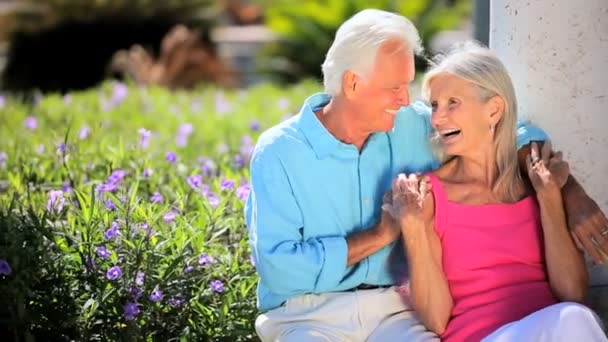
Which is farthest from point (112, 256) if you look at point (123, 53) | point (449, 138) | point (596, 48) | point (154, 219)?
point (123, 53)

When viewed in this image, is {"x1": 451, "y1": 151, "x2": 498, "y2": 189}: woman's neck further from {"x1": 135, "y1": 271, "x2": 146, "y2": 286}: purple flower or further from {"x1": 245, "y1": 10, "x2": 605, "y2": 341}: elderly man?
{"x1": 135, "y1": 271, "x2": 146, "y2": 286}: purple flower

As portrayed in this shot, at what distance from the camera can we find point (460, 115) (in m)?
4.07

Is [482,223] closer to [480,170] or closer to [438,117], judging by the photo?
[480,170]

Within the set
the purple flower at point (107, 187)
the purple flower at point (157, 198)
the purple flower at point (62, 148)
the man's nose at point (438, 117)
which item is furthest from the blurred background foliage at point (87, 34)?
the man's nose at point (438, 117)

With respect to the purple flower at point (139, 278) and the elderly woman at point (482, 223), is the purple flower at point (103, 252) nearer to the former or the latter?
the purple flower at point (139, 278)

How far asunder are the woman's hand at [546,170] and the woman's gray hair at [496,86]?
0.19ft

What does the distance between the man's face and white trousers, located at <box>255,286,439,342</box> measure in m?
0.53

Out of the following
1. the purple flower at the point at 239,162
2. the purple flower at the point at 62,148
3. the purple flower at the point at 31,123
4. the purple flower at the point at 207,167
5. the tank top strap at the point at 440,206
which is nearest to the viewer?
the tank top strap at the point at 440,206

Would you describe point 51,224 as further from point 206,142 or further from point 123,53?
point 123,53

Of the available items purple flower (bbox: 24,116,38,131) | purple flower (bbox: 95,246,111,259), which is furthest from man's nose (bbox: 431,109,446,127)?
purple flower (bbox: 24,116,38,131)

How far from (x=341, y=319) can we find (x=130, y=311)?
2.24 ft

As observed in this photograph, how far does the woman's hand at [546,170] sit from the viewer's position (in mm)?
4066

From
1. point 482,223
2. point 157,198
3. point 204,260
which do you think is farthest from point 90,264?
point 482,223

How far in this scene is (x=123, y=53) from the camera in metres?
13.6
